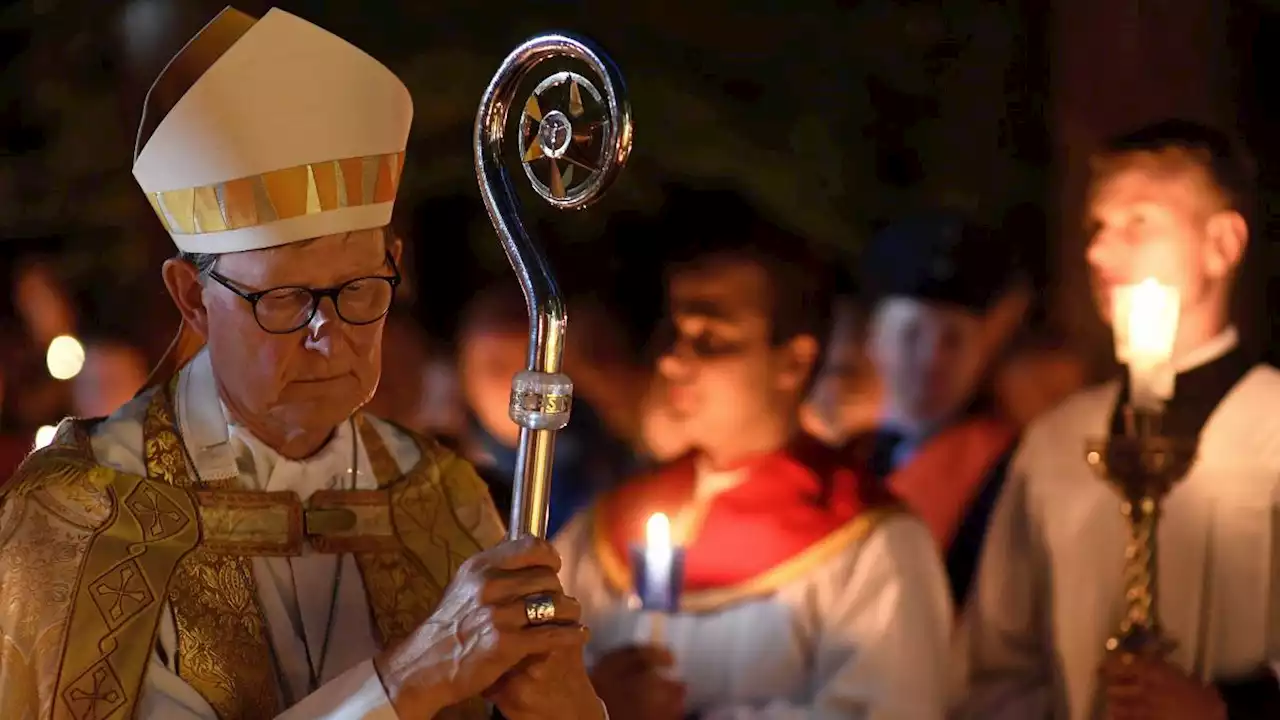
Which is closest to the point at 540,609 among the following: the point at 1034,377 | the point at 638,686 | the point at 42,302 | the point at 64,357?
the point at 638,686

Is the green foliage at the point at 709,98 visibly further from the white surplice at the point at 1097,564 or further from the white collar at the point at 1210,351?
the white surplice at the point at 1097,564

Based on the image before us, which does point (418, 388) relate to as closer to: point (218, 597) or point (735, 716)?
point (735, 716)

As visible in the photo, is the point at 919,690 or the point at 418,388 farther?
the point at 418,388

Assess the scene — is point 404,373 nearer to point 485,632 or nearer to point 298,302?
point 298,302

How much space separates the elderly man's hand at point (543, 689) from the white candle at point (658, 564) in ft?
4.12

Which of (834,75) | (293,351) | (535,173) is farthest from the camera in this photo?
(834,75)

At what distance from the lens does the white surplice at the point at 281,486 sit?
263cm

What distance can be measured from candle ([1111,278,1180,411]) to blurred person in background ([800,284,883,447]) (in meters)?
0.68

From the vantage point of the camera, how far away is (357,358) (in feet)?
8.60

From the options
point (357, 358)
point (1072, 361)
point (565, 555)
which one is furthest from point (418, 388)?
point (357, 358)

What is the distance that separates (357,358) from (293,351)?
3.9 inches

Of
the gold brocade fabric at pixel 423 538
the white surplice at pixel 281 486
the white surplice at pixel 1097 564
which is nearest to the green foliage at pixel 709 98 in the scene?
the white surplice at pixel 1097 564

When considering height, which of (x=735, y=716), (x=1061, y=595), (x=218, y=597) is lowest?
(x=735, y=716)

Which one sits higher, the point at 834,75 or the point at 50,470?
the point at 834,75
